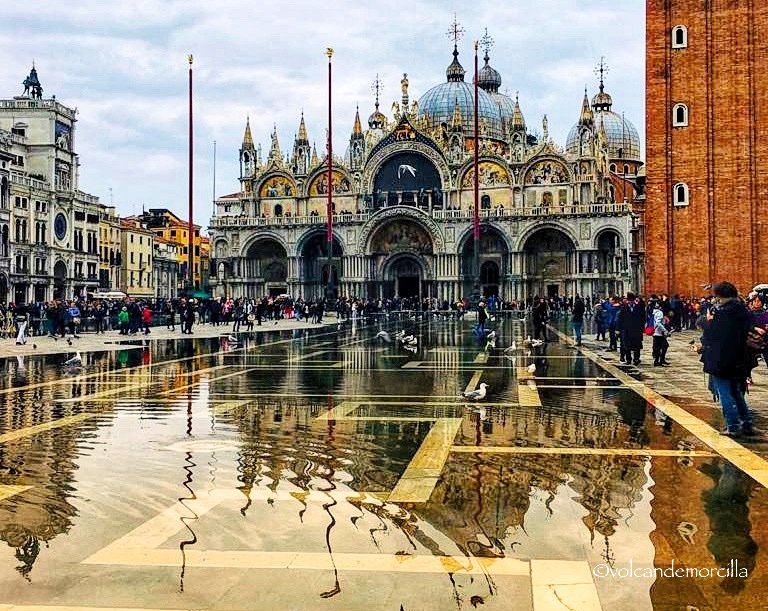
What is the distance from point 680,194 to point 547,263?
3075cm

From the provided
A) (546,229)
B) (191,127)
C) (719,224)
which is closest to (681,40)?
(719,224)

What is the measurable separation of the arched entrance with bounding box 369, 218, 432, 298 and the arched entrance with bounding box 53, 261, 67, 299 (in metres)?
26.0

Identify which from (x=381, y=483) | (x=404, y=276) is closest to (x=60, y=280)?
(x=404, y=276)

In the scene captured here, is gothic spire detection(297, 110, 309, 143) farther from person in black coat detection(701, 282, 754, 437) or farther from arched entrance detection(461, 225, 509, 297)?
person in black coat detection(701, 282, 754, 437)

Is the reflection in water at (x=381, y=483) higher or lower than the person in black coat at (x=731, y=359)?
lower

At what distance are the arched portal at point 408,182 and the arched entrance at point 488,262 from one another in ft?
17.5

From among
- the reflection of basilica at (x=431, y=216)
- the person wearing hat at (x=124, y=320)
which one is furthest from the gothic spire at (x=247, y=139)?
the person wearing hat at (x=124, y=320)

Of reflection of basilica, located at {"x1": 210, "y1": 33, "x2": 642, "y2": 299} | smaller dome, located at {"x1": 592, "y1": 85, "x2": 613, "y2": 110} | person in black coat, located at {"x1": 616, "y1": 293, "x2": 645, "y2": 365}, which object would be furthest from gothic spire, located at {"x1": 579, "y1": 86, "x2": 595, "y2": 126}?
person in black coat, located at {"x1": 616, "y1": 293, "x2": 645, "y2": 365}

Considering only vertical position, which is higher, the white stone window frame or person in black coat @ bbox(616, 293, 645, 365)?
the white stone window frame

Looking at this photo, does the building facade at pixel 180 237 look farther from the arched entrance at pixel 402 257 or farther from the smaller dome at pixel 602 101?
the smaller dome at pixel 602 101

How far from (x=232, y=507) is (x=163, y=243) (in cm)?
9330

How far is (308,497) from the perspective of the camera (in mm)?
7184

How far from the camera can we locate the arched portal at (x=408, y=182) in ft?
249

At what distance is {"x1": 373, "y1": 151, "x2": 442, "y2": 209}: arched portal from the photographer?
7581 cm
